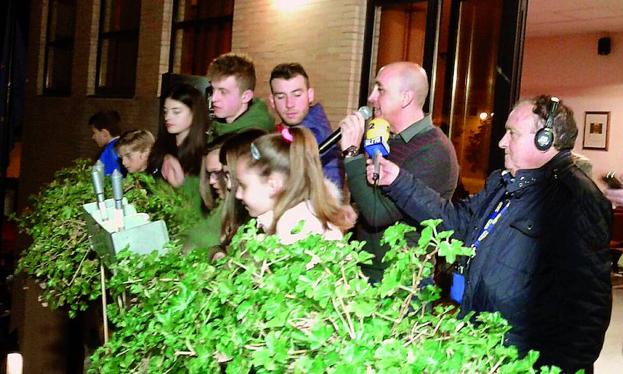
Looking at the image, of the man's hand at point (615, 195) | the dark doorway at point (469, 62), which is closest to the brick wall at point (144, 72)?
the dark doorway at point (469, 62)

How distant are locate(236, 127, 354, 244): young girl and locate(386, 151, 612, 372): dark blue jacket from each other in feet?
1.72

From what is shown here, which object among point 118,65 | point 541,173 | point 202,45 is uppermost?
point 202,45

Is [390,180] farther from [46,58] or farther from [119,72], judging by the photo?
[46,58]

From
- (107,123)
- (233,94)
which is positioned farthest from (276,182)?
(107,123)

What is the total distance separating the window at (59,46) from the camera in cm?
1276

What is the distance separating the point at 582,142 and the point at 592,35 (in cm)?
159

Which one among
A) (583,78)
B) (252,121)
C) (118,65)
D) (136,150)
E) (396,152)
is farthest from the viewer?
(118,65)

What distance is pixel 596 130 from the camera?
10867mm

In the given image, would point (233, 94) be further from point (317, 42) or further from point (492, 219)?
point (317, 42)

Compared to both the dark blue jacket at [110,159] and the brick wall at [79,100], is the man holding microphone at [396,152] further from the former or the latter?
the brick wall at [79,100]

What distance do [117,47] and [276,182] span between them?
9304 millimetres

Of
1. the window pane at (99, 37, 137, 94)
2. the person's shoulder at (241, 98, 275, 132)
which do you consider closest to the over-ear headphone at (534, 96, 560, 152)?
the person's shoulder at (241, 98, 275, 132)

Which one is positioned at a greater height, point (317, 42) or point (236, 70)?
point (317, 42)

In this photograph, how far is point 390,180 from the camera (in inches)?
105
